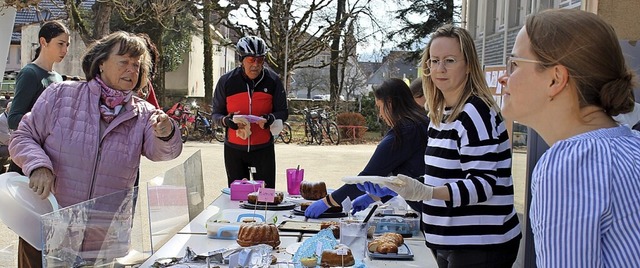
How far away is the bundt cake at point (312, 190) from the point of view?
419 cm

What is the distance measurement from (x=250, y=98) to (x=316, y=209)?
180cm

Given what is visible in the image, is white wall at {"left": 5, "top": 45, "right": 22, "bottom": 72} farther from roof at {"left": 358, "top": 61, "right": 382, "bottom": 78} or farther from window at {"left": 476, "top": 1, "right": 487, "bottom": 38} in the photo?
window at {"left": 476, "top": 1, "right": 487, "bottom": 38}

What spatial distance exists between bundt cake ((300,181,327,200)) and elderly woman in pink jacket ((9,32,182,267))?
44.6 inches

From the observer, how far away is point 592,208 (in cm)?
110

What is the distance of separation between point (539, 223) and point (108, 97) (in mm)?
2490

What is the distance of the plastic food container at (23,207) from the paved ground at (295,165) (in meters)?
2.52

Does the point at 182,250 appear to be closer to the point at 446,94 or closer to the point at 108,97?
the point at 108,97

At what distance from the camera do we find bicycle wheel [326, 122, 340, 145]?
763 inches

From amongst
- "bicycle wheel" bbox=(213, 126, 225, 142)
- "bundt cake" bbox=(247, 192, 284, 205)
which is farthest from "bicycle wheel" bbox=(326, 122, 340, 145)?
"bundt cake" bbox=(247, 192, 284, 205)

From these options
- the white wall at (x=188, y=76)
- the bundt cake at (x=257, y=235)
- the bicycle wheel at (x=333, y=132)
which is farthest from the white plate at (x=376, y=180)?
the white wall at (x=188, y=76)

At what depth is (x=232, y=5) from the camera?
20516mm

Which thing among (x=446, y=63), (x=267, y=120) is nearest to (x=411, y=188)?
(x=446, y=63)

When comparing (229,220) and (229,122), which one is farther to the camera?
(229,122)

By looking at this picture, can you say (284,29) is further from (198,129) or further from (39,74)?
(39,74)
